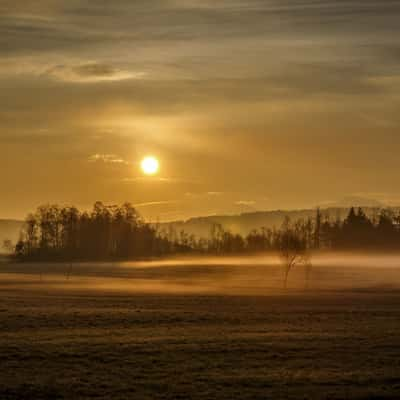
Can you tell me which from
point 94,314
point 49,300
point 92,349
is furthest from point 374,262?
point 92,349

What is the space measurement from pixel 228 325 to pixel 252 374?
16831 mm

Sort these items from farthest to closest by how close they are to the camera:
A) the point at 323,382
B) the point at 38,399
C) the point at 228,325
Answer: the point at 228,325 → the point at 323,382 → the point at 38,399

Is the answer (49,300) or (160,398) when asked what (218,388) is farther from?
(49,300)

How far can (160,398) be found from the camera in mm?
28641

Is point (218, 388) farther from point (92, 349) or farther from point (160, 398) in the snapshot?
point (92, 349)

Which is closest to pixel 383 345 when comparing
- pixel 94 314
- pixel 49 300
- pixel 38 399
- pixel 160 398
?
pixel 160 398

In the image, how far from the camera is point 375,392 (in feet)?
96.1

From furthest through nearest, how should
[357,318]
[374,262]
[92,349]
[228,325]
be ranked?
1. [374,262]
2. [357,318]
3. [228,325]
4. [92,349]

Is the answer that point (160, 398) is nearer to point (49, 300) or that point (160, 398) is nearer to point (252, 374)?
point (252, 374)

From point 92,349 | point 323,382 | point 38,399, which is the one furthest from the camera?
point 92,349

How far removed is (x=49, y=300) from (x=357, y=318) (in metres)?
30.4

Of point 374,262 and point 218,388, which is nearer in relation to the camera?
point 218,388

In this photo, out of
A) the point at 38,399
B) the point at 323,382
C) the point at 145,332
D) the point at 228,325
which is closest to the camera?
the point at 38,399

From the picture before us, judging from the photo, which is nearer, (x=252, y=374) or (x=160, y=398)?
(x=160, y=398)
